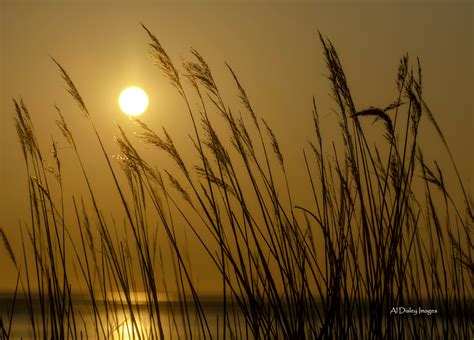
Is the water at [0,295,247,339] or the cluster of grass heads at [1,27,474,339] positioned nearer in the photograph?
the cluster of grass heads at [1,27,474,339]

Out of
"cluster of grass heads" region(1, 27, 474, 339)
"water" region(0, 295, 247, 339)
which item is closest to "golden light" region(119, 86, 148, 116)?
"cluster of grass heads" region(1, 27, 474, 339)

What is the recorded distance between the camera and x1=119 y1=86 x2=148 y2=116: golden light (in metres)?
2.31

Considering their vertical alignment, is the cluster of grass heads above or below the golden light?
below

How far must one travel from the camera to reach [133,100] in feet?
7.96

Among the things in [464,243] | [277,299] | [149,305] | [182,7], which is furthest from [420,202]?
[182,7]

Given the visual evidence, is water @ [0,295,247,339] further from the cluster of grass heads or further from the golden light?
the golden light

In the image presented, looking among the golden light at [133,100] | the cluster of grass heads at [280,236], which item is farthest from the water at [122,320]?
the golden light at [133,100]

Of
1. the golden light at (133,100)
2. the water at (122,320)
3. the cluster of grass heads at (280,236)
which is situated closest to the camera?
the cluster of grass heads at (280,236)

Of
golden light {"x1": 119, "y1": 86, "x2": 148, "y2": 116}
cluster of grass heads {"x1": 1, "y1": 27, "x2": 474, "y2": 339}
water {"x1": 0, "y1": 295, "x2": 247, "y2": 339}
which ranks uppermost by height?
golden light {"x1": 119, "y1": 86, "x2": 148, "y2": 116}

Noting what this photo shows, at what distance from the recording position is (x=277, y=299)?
136cm

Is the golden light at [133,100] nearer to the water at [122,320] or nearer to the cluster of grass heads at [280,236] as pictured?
the cluster of grass heads at [280,236]

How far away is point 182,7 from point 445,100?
1.31m

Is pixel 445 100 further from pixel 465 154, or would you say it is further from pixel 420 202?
pixel 420 202

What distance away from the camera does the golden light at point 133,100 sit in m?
2.31
